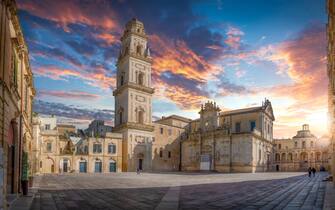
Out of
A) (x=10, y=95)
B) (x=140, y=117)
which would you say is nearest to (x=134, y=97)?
(x=140, y=117)

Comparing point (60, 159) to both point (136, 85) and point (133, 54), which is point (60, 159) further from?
point (133, 54)

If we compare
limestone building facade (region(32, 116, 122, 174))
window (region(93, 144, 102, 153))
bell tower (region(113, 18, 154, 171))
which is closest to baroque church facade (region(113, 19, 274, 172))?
bell tower (region(113, 18, 154, 171))

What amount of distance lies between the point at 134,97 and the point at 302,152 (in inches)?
2416

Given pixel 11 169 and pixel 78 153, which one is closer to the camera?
pixel 11 169

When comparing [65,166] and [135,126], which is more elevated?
[135,126]

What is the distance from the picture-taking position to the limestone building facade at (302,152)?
94.4 meters

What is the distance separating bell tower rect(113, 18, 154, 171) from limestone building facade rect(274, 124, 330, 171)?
1833 inches

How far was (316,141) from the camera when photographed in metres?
101

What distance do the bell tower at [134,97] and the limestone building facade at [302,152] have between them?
153ft

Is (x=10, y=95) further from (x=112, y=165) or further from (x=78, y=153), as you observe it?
(x=112, y=165)

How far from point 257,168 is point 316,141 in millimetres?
51813

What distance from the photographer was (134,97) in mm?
59281

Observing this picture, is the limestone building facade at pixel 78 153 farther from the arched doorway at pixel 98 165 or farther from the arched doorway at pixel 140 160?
the arched doorway at pixel 140 160

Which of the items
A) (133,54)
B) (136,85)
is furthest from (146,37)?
(136,85)
